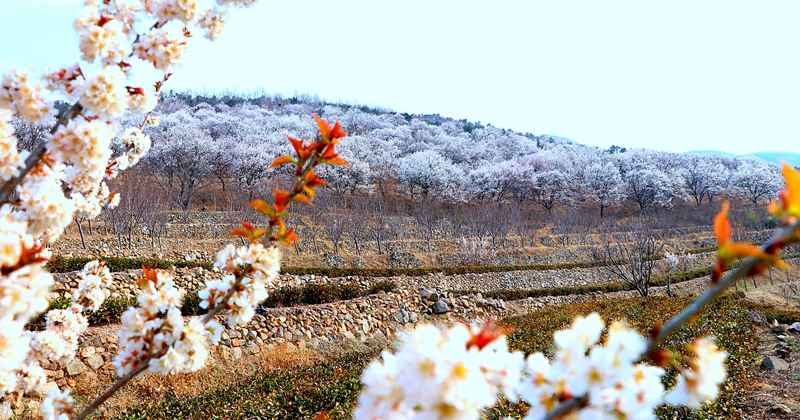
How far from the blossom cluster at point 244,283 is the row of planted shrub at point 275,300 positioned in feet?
20.6

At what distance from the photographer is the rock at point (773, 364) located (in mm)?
5953

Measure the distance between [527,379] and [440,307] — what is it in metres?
10.9

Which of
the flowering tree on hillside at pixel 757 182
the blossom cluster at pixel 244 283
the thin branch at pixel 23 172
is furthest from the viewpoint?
the flowering tree on hillside at pixel 757 182

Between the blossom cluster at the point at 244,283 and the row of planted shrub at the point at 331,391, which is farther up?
the blossom cluster at the point at 244,283

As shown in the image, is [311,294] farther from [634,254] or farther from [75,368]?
[634,254]

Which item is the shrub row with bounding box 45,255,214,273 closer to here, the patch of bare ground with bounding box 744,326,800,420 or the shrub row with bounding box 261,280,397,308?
the shrub row with bounding box 261,280,397,308

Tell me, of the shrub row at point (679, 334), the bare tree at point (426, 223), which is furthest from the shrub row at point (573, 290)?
the bare tree at point (426, 223)

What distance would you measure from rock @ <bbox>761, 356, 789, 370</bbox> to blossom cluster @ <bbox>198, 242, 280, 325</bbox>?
7.36m

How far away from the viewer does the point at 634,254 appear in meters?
17.0

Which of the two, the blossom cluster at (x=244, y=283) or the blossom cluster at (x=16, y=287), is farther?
the blossom cluster at (x=244, y=283)

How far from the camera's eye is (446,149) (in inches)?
1838

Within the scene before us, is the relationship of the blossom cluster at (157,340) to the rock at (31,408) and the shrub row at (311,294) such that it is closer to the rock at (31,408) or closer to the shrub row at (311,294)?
the rock at (31,408)

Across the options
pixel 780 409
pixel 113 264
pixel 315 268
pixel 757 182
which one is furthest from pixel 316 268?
pixel 757 182

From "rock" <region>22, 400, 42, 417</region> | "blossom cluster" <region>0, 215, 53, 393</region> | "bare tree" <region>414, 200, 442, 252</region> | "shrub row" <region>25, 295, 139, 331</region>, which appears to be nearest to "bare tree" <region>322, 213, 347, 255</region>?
"bare tree" <region>414, 200, 442, 252</region>
